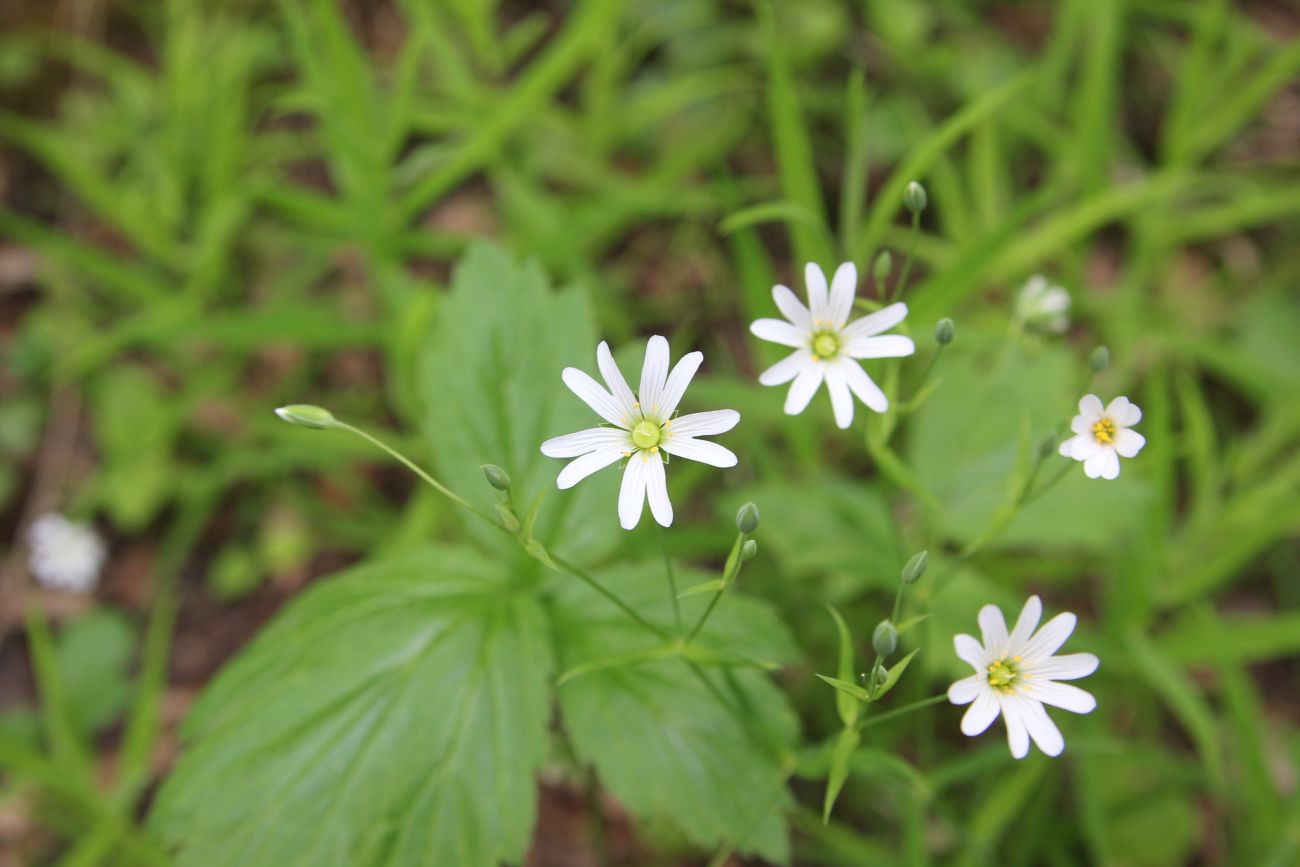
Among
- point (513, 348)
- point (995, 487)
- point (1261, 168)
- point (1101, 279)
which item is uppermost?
point (1261, 168)

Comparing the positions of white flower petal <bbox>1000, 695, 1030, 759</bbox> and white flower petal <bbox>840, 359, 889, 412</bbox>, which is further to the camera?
white flower petal <bbox>840, 359, 889, 412</bbox>

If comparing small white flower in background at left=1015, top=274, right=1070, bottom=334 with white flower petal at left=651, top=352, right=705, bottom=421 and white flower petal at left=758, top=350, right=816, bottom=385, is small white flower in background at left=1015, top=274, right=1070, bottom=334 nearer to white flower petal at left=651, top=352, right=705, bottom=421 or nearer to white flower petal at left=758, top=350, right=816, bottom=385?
white flower petal at left=758, top=350, right=816, bottom=385

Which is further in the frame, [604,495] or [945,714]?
[945,714]

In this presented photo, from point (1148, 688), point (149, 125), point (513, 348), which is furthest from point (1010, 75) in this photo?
point (149, 125)

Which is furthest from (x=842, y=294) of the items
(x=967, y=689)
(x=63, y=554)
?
(x=63, y=554)

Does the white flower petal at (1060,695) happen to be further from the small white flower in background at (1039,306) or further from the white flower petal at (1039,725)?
the small white flower in background at (1039,306)

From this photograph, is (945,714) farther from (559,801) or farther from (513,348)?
(513,348)

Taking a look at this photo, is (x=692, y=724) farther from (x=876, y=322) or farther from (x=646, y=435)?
(x=876, y=322)

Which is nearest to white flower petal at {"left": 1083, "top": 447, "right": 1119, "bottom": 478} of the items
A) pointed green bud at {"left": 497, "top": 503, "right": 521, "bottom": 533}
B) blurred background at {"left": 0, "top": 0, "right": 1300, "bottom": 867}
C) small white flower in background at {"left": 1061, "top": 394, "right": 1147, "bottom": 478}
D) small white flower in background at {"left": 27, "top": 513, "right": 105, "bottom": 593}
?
small white flower in background at {"left": 1061, "top": 394, "right": 1147, "bottom": 478}
